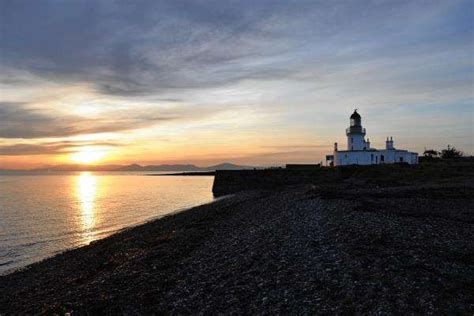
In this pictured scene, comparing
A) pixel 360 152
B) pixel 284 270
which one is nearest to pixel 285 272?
pixel 284 270

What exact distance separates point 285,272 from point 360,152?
78.0 metres

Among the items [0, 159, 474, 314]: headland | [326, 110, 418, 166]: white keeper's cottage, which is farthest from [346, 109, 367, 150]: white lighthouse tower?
[0, 159, 474, 314]: headland

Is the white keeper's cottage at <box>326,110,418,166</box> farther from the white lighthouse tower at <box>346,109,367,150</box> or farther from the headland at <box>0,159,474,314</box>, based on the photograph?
the headland at <box>0,159,474,314</box>

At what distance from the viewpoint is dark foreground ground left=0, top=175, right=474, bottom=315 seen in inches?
392

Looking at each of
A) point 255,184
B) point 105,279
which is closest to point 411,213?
point 105,279

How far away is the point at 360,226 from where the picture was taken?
1702 cm

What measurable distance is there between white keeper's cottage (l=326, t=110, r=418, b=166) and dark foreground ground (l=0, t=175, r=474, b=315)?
210 ft

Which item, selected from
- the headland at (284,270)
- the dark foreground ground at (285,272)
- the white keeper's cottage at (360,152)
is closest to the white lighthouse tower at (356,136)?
the white keeper's cottage at (360,152)

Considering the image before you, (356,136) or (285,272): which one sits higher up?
(356,136)

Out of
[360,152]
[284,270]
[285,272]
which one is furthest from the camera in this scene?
[360,152]

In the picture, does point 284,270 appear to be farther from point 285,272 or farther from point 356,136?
point 356,136

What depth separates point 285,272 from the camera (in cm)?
1222

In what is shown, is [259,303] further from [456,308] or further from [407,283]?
[456,308]

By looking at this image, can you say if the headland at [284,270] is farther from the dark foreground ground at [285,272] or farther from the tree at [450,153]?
the tree at [450,153]
